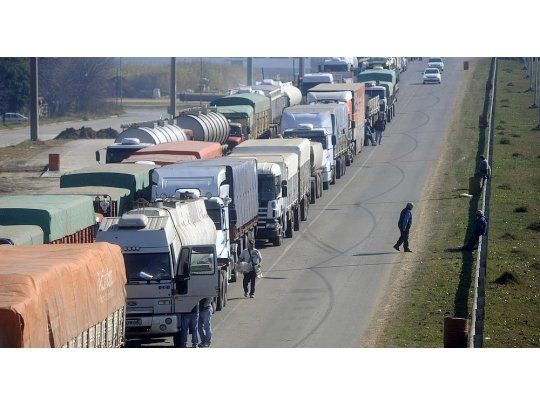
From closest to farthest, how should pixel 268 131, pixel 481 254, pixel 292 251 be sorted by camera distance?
pixel 481 254 < pixel 292 251 < pixel 268 131

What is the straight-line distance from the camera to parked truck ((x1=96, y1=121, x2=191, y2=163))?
4684 centimetres

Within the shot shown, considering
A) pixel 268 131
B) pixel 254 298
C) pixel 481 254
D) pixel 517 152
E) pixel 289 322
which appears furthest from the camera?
pixel 268 131

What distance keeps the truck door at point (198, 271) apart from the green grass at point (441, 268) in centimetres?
391

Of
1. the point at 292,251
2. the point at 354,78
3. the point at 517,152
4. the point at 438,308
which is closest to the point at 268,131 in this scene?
the point at 517,152

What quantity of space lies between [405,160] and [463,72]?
155ft

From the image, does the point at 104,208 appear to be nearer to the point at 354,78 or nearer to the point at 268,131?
the point at 268,131

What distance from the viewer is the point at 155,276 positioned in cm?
2556

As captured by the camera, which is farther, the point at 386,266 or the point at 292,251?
the point at 292,251

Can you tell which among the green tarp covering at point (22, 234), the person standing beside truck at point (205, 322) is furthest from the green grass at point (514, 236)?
the green tarp covering at point (22, 234)

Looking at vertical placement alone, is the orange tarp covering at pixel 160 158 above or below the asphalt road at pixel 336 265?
above

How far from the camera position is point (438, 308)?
28828mm

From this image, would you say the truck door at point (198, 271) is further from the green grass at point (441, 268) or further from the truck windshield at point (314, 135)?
the truck windshield at point (314, 135)

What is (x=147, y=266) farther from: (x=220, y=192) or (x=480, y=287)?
(x=480, y=287)

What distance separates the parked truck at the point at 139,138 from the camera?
46844 mm
